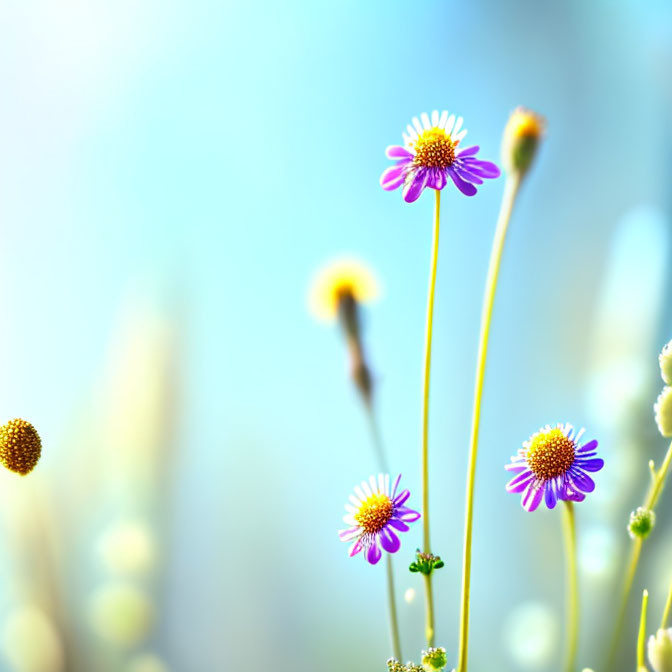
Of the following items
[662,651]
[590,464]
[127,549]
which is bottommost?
[662,651]

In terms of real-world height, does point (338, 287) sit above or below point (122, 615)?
above

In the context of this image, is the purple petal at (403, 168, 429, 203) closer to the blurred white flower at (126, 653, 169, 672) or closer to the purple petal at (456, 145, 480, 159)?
the purple petal at (456, 145, 480, 159)

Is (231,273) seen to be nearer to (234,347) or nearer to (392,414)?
(234,347)

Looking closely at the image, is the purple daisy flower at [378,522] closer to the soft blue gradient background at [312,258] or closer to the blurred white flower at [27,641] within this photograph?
the soft blue gradient background at [312,258]

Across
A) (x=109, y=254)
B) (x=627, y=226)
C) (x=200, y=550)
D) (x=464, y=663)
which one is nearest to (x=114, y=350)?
(x=109, y=254)

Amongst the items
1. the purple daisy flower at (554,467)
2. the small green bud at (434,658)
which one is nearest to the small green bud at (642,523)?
the purple daisy flower at (554,467)

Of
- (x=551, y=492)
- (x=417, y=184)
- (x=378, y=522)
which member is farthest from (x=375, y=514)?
(x=417, y=184)

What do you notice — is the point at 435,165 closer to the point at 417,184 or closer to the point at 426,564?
the point at 417,184
